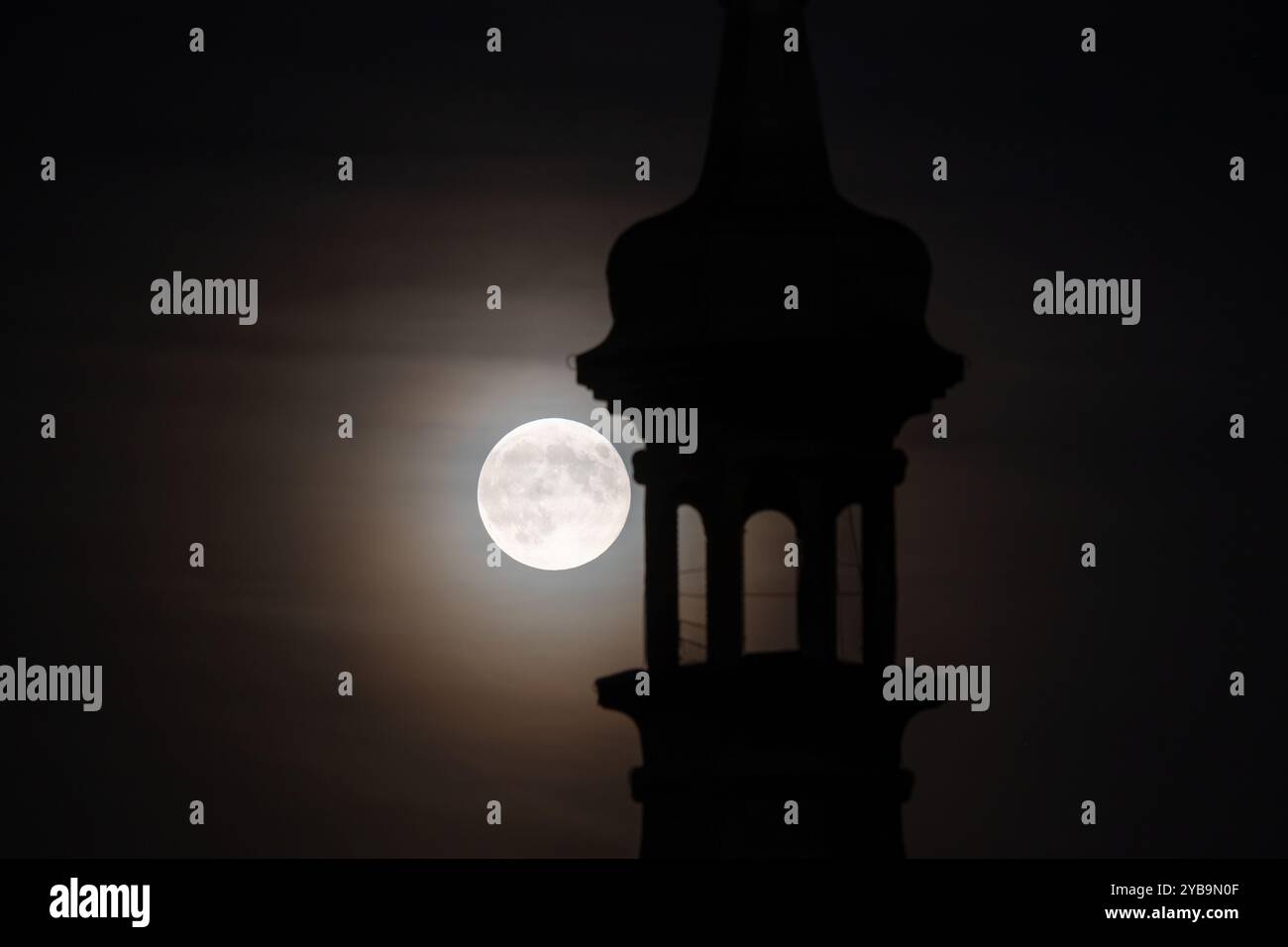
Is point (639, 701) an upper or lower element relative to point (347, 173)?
lower

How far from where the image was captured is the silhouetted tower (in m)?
34.7

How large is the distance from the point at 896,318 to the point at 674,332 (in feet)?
8.77

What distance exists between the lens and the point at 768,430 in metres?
35.5

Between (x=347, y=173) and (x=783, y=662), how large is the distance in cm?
797

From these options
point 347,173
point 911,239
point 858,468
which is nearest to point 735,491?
point 858,468

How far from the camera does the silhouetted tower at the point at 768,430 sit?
3472cm

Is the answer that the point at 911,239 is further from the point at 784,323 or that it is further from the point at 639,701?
the point at 639,701

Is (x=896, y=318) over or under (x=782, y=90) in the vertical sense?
under
